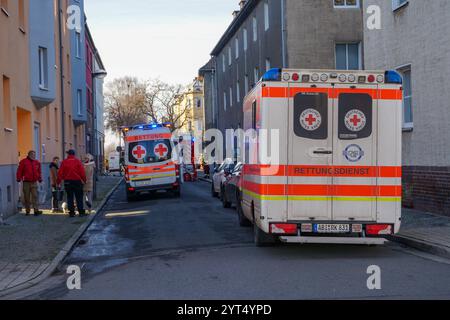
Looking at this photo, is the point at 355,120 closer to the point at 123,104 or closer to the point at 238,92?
the point at 238,92

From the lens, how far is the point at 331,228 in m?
9.26

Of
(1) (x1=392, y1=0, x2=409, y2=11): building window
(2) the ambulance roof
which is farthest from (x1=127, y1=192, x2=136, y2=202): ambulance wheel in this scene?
(1) (x1=392, y1=0, x2=409, y2=11): building window

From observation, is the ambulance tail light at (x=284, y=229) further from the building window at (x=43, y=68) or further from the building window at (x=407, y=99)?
the building window at (x=43, y=68)

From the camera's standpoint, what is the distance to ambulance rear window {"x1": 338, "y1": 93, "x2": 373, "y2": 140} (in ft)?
30.5

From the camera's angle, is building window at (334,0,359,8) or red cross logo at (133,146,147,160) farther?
building window at (334,0,359,8)

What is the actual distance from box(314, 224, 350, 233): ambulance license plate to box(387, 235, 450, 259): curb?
1565 millimetres

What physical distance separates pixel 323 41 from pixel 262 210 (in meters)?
18.0

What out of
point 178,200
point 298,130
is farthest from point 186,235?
point 178,200

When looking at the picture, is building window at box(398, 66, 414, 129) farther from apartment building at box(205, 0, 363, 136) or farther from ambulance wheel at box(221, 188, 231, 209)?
apartment building at box(205, 0, 363, 136)

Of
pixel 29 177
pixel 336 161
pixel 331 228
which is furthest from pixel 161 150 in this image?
pixel 331 228

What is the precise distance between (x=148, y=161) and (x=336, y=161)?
551 inches

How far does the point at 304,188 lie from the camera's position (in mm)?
9312

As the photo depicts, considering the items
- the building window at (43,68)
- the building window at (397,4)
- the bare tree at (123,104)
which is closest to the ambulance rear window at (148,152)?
the building window at (43,68)
